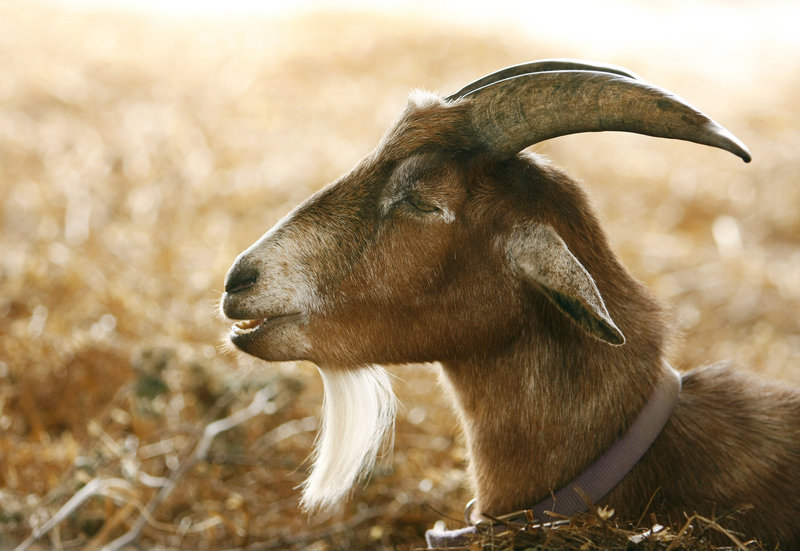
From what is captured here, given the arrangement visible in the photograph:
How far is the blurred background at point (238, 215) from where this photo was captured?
3740 millimetres

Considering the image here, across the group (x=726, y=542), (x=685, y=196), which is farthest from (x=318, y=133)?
(x=726, y=542)

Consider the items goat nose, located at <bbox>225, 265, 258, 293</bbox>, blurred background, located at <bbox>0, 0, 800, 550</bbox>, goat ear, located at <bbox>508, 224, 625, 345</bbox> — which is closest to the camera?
goat ear, located at <bbox>508, 224, 625, 345</bbox>

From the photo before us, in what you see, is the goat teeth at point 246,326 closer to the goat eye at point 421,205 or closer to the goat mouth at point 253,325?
the goat mouth at point 253,325

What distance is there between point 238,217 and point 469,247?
497 cm

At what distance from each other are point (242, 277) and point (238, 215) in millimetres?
4886

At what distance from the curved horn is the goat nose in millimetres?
835

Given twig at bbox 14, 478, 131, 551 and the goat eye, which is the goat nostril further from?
twig at bbox 14, 478, 131, 551

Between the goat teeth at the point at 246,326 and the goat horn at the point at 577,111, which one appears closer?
the goat horn at the point at 577,111

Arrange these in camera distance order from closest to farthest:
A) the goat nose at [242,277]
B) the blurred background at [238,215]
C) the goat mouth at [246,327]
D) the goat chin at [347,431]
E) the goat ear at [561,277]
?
the goat ear at [561,277] → the goat nose at [242,277] → the goat mouth at [246,327] → the goat chin at [347,431] → the blurred background at [238,215]

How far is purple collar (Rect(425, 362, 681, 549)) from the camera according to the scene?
8.27ft

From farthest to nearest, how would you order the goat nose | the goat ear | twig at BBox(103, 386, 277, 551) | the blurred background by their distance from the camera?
the blurred background
twig at BBox(103, 386, 277, 551)
the goat nose
the goat ear

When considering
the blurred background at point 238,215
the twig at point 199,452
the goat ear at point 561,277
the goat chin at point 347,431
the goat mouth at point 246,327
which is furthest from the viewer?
the blurred background at point 238,215

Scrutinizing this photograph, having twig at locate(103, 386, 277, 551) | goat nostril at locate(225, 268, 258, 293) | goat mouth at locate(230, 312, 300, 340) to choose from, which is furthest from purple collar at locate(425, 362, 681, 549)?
twig at locate(103, 386, 277, 551)

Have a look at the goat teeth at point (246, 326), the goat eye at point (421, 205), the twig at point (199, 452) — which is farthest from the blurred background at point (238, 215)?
the goat eye at point (421, 205)
